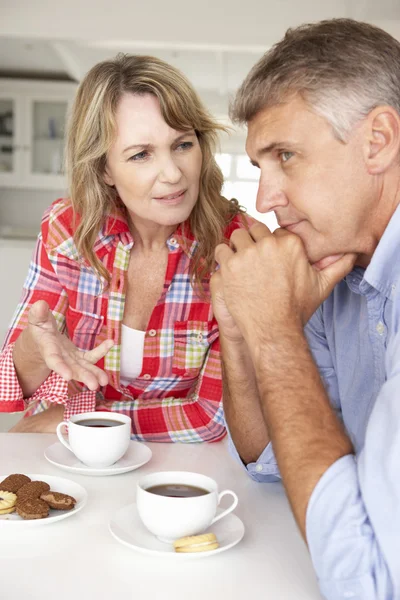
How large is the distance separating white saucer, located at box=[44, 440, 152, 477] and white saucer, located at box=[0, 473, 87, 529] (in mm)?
99

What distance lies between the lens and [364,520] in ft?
2.65

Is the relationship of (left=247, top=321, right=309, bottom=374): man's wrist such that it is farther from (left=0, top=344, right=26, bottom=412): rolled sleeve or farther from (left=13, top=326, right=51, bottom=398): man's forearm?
(left=0, top=344, right=26, bottom=412): rolled sleeve

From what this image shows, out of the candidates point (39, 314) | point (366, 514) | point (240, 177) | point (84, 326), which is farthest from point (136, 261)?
point (240, 177)

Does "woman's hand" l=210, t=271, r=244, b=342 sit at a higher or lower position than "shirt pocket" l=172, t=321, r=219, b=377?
higher

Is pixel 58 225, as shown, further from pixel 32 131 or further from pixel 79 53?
pixel 32 131

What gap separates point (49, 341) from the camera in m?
1.46

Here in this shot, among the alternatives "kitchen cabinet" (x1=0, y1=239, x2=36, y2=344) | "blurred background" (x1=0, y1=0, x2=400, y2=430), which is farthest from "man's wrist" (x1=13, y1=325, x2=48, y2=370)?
"kitchen cabinet" (x1=0, y1=239, x2=36, y2=344)

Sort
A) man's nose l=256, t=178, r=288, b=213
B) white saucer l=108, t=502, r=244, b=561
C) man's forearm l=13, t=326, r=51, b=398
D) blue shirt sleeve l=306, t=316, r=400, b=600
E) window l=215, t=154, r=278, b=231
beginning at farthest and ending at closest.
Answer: window l=215, t=154, r=278, b=231, man's forearm l=13, t=326, r=51, b=398, man's nose l=256, t=178, r=288, b=213, white saucer l=108, t=502, r=244, b=561, blue shirt sleeve l=306, t=316, r=400, b=600

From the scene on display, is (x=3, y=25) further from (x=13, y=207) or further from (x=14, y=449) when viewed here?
(x=14, y=449)

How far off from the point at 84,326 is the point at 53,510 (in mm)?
802

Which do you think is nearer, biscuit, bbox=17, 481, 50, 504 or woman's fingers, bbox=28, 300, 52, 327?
biscuit, bbox=17, 481, 50, 504

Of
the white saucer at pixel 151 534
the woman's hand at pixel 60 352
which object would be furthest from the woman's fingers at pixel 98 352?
the white saucer at pixel 151 534

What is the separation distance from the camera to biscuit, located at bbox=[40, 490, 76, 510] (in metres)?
1.04

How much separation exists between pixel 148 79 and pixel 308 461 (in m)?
1.17
